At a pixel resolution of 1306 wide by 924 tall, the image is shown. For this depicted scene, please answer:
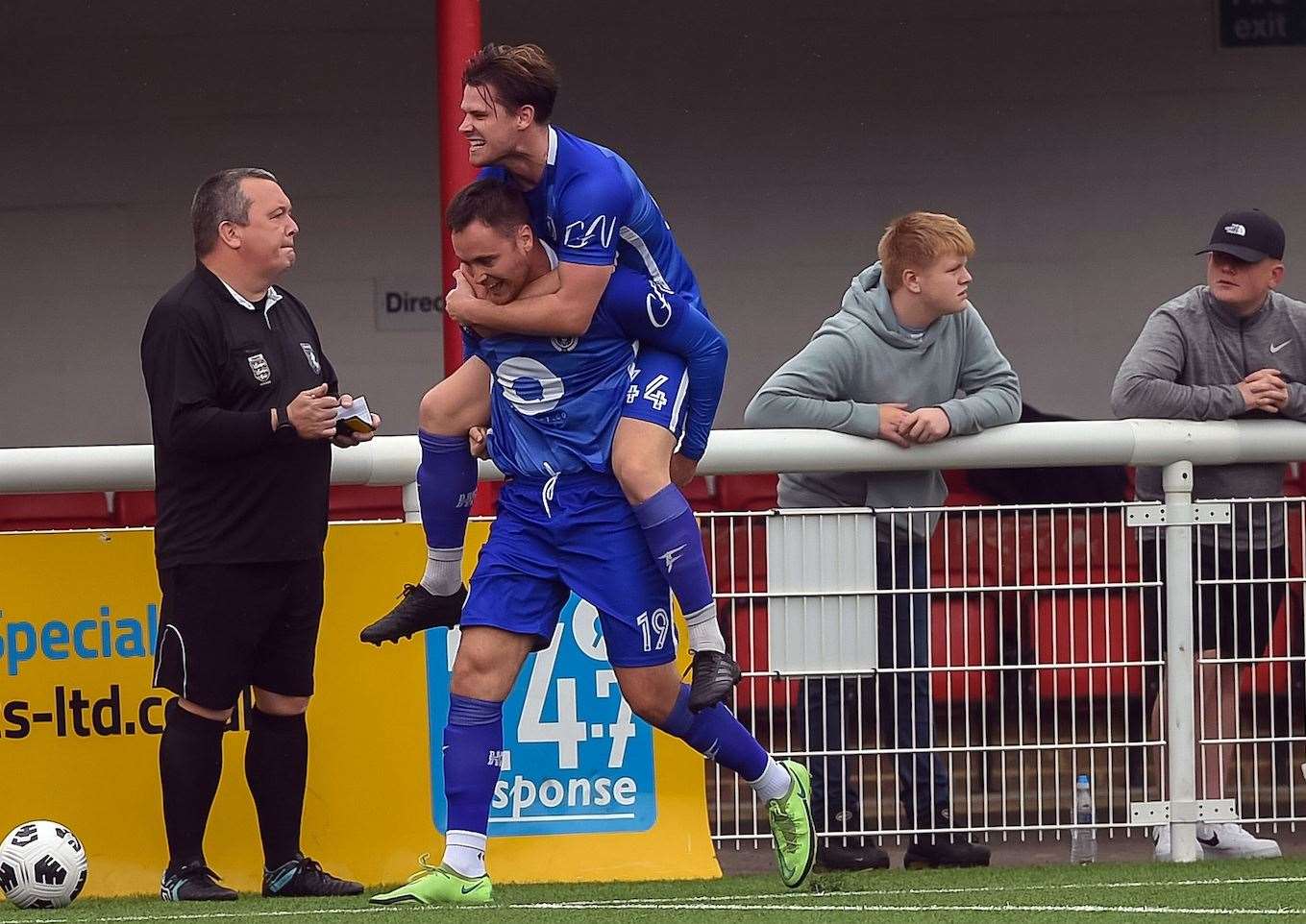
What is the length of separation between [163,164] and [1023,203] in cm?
412

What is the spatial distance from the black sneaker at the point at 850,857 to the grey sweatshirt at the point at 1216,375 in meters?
1.16

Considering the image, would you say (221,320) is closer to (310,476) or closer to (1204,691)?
(310,476)

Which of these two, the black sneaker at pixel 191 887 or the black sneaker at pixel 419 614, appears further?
the black sneaker at pixel 191 887

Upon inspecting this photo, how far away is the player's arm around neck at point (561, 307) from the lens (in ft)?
13.8

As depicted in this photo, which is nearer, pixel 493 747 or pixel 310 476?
pixel 493 747

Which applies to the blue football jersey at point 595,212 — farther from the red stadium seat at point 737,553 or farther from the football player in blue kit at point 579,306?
the red stadium seat at point 737,553

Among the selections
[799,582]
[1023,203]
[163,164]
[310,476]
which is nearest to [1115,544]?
[799,582]

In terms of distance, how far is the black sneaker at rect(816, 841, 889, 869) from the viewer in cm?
515

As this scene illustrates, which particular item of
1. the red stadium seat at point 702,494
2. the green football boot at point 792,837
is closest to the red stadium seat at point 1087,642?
the green football boot at point 792,837

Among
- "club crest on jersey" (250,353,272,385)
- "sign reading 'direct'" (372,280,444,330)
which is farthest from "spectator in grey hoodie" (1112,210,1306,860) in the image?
"sign reading 'direct'" (372,280,444,330)

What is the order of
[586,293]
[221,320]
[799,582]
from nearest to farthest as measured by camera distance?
[586,293]
[221,320]
[799,582]

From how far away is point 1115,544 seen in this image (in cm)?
527

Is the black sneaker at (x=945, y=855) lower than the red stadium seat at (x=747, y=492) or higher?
lower

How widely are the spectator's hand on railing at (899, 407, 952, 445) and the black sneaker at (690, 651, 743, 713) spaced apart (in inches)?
39.4
